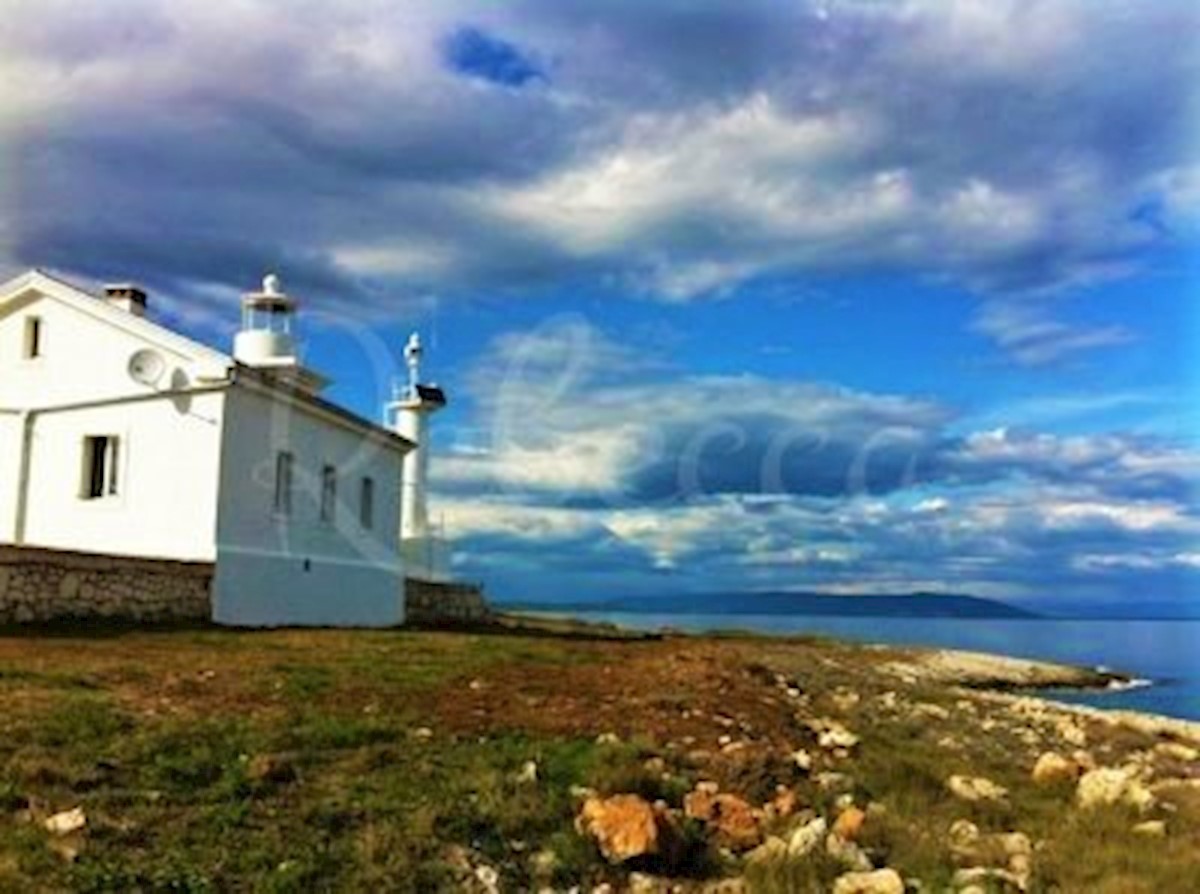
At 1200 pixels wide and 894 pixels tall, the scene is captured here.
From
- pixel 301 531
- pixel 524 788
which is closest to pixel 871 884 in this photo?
pixel 524 788

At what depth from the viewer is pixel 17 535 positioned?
91.5 ft

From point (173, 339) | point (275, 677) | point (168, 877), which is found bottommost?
point (168, 877)

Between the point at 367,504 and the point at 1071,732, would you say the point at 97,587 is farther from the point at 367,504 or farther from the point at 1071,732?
the point at 1071,732

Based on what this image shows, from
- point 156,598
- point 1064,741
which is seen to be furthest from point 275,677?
point 1064,741

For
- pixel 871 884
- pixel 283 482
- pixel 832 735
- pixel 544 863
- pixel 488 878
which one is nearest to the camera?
pixel 488 878

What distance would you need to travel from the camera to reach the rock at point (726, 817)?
11.5 m

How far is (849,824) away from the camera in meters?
11.8

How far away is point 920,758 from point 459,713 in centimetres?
490

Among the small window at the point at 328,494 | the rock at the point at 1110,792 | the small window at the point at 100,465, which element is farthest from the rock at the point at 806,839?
the small window at the point at 328,494

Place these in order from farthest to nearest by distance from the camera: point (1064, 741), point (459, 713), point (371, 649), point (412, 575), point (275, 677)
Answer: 1. point (412, 575)
2. point (371, 649)
3. point (1064, 741)
4. point (275, 677)
5. point (459, 713)

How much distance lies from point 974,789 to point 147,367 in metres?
18.7

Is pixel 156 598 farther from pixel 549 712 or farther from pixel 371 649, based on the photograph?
pixel 549 712

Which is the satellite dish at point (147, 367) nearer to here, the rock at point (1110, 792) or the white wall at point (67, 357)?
the white wall at point (67, 357)

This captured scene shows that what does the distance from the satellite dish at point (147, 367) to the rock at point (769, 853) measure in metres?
19.2
